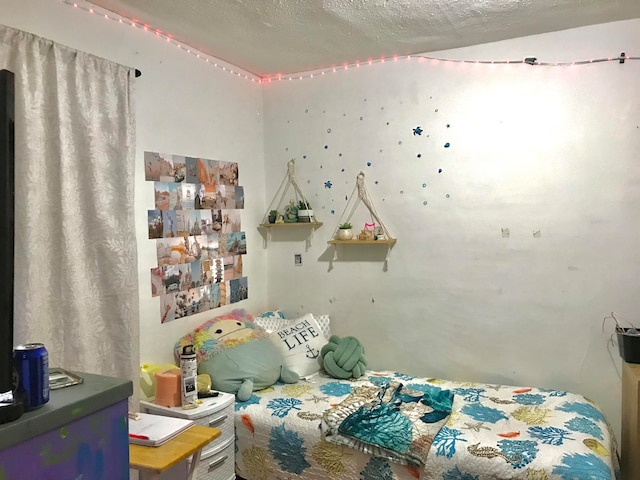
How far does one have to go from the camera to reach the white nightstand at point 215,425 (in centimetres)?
245

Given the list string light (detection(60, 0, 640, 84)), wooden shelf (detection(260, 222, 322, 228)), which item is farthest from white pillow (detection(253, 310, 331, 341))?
string light (detection(60, 0, 640, 84))

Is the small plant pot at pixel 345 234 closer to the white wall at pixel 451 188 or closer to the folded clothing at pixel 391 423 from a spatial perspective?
the white wall at pixel 451 188

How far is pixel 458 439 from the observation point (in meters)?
2.30

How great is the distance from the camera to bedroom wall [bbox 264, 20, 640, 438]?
9.31ft

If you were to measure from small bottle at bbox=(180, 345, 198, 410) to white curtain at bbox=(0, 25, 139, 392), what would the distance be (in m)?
0.24

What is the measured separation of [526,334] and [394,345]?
0.84 meters

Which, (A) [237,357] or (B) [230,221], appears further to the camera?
(B) [230,221]

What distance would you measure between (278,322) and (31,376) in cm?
245

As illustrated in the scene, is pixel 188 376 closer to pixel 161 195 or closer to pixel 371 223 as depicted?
pixel 161 195

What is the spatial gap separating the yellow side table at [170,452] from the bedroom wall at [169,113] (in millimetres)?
889

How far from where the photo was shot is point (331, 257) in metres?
3.59

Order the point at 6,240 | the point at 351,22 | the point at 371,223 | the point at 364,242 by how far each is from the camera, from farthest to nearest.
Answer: the point at 371,223 → the point at 364,242 → the point at 351,22 → the point at 6,240

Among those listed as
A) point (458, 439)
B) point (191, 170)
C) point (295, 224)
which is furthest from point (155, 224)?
point (458, 439)

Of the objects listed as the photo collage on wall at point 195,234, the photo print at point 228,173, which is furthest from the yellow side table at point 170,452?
the photo print at point 228,173
